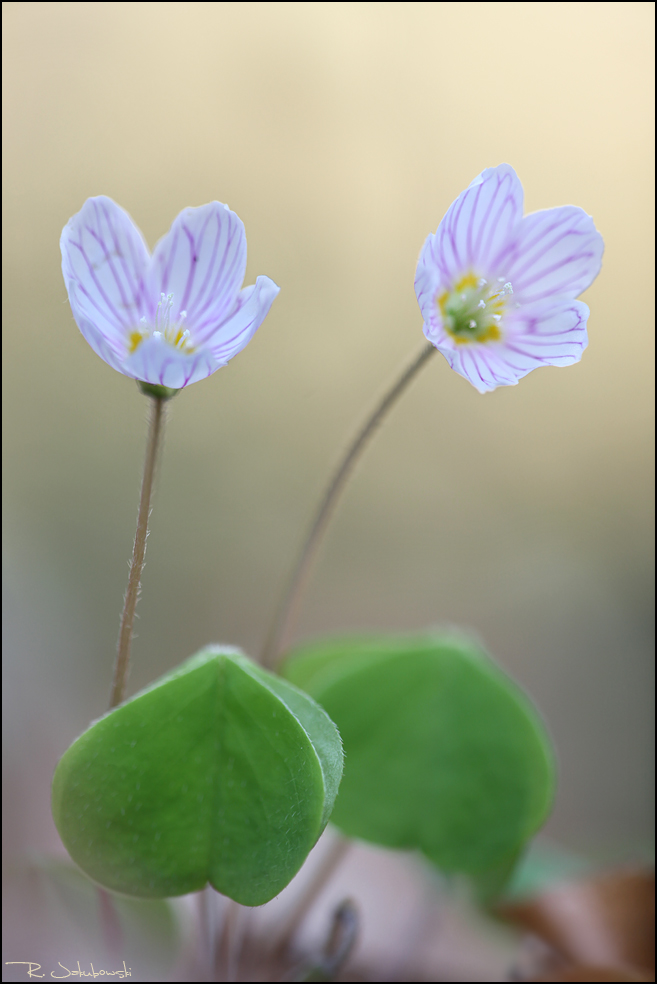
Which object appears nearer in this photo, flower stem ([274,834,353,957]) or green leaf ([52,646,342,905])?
green leaf ([52,646,342,905])

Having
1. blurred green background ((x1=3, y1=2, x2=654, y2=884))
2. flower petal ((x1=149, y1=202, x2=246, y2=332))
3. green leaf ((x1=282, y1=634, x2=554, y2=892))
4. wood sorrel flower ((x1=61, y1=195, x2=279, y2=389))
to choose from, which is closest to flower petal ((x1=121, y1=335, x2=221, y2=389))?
wood sorrel flower ((x1=61, y1=195, x2=279, y2=389))

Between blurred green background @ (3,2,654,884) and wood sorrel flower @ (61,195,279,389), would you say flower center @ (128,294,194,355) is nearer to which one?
wood sorrel flower @ (61,195,279,389)

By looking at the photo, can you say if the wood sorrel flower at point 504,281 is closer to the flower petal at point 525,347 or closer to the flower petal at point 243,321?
the flower petal at point 525,347

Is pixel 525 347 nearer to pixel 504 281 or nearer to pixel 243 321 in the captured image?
pixel 504 281

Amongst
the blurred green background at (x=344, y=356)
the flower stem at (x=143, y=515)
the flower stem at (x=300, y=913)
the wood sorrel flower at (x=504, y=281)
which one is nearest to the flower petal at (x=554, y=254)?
the wood sorrel flower at (x=504, y=281)

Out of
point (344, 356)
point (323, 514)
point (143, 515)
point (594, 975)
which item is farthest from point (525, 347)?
point (344, 356)

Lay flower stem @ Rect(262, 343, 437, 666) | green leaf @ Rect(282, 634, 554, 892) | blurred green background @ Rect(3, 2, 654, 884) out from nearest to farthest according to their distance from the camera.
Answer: flower stem @ Rect(262, 343, 437, 666)
green leaf @ Rect(282, 634, 554, 892)
blurred green background @ Rect(3, 2, 654, 884)
